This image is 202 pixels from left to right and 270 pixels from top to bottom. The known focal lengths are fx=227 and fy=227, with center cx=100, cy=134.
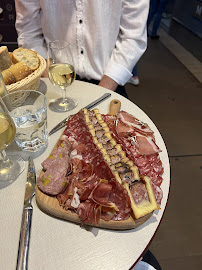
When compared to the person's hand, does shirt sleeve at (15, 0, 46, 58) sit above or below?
above

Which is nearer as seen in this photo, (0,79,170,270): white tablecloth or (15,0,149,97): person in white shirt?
(0,79,170,270): white tablecloth

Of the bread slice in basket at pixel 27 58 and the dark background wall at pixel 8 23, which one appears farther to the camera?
the dark background wall at pixel 8 23

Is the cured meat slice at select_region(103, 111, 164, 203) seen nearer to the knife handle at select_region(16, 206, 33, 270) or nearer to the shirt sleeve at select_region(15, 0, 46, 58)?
the knife handle at select_region(16, 206, 33, 270)

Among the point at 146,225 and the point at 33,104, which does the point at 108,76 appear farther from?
the point at 146,225

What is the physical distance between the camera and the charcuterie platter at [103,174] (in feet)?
1.79

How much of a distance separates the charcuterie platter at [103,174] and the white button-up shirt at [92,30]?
0.52m

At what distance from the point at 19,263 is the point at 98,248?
174 mm

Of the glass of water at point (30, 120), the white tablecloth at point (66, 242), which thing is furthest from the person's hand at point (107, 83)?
the white tablecloth at point (66, 242)

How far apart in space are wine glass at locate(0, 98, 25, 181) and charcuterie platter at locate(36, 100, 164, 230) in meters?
0.10

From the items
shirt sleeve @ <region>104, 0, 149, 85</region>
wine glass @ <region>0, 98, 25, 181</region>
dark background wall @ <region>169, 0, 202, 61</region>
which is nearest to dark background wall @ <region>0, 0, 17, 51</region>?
shirt sleeve @ <region>104, 0, 149, 85</region>

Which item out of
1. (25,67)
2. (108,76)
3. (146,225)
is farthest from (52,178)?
(108,76)

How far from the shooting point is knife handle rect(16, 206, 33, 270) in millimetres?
487

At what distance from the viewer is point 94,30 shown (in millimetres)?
1151

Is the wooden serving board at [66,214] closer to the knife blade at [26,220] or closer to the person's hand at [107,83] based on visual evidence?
the knife blade at [26,220]
